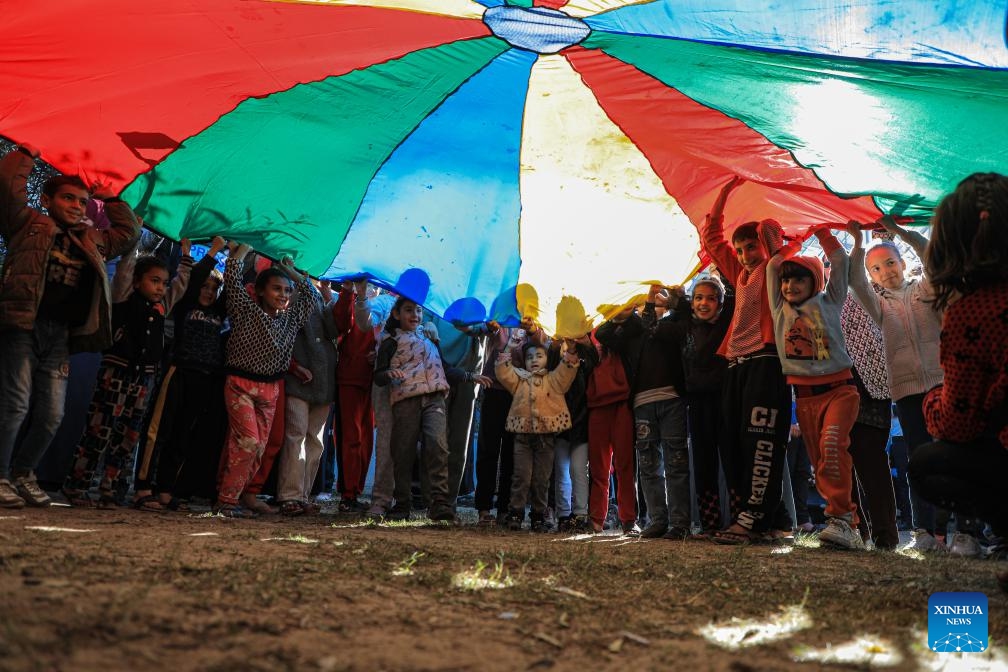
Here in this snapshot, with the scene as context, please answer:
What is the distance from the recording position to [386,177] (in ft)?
16.0

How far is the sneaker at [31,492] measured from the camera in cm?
377

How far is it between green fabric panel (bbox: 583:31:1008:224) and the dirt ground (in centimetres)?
193

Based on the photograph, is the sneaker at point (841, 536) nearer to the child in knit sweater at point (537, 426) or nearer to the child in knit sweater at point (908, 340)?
the child in knit sweater at point (908, 340)

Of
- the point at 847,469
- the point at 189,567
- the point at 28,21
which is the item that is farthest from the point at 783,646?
the point at 28,21

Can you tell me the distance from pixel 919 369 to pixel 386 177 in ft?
10.6

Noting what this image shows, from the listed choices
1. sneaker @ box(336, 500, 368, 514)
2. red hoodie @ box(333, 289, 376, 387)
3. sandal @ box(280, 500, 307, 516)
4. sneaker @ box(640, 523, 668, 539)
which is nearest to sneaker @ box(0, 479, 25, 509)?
sandal @ box(280, 500, 307, 516)

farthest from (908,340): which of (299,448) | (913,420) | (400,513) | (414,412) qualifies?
(299,448)

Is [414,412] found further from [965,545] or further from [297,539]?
[965,545]

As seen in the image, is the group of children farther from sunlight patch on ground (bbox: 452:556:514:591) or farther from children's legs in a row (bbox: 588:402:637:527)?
sunlight patch on ground (bbox: 452:556:514:591)

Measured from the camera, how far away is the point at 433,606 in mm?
1974

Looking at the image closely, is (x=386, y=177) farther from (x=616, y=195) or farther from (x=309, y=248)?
(x=616, y=195)

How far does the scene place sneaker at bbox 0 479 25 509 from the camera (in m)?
3.55

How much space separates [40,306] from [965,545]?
478 cm

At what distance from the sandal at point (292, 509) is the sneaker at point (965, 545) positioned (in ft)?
11.9
